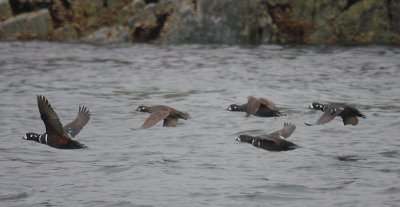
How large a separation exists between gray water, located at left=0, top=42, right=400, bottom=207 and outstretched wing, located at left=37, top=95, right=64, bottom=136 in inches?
21.1

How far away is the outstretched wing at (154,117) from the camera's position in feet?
59.0

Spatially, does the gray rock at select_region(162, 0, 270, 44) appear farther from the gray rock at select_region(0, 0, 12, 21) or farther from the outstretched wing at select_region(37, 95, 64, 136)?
the outstretched wing at select_region(37, 95, 64, 136)

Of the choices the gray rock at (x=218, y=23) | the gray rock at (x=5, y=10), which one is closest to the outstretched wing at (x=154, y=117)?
the gray rock at (x=218, y=23)

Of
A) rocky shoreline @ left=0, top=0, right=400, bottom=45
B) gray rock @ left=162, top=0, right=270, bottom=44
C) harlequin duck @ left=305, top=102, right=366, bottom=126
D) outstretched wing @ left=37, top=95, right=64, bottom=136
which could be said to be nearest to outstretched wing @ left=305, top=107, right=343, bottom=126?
harlequin duck @ left=305, top=102, right=366, bottom=126

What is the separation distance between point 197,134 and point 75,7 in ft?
73.4

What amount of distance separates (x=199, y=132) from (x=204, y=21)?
19.5 metres

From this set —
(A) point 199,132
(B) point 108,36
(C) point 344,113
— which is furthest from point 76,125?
(B) point 108,36

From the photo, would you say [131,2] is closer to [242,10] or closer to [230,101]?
[242,10]

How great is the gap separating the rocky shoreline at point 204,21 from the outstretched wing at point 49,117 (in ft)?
73.6

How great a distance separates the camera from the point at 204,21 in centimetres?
3753

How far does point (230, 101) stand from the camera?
23.4m

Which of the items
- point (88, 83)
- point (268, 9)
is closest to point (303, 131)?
point (88, 83)

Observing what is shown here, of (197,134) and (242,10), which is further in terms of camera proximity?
(242,10)

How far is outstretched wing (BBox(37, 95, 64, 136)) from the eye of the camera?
49.4 ft
